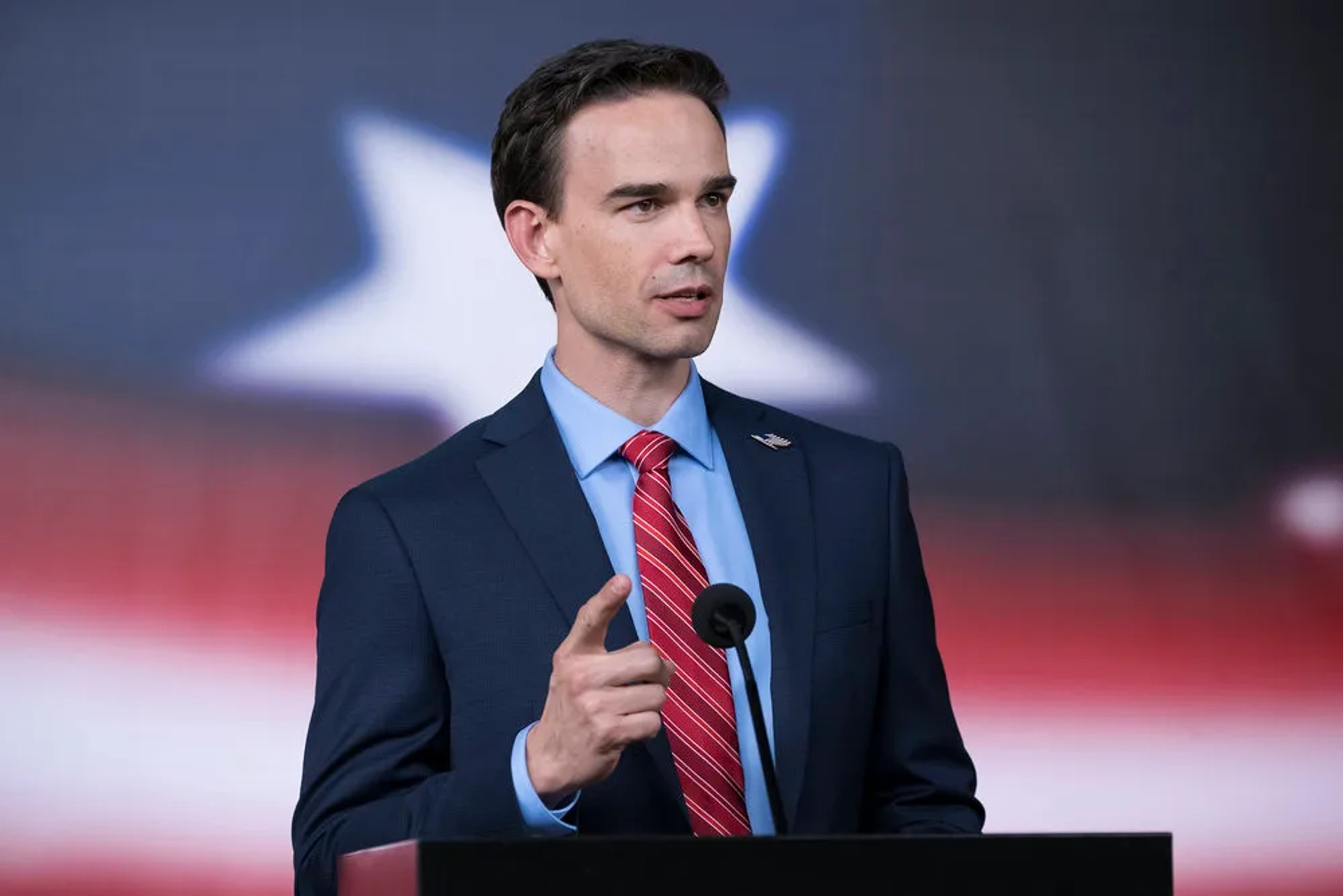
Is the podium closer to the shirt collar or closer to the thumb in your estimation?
the thumb

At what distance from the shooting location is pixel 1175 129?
3471mm

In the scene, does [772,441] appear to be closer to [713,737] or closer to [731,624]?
[713,737]

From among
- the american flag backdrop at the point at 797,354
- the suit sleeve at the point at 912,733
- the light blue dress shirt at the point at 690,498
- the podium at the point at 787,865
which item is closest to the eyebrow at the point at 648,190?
the light blue dress shirt at the point at 690,498

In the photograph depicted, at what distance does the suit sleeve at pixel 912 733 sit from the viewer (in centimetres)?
201

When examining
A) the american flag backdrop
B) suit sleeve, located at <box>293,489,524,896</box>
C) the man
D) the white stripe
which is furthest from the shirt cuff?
the american flag backdrop

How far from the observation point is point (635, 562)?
79.7 inches

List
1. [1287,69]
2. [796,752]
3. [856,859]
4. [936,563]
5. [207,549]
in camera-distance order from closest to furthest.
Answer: [856,859]
[796,752]
[207,549]
[936,563]
[1287,69]

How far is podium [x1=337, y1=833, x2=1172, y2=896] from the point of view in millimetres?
1237

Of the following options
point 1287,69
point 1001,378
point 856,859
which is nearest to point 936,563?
point 1001,378

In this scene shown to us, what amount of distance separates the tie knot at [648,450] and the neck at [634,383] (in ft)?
0.16

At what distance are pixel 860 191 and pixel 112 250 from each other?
1295 mm

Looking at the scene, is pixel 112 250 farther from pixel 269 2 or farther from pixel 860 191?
pixel 860 191

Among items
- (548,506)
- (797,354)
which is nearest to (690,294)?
(548,506)

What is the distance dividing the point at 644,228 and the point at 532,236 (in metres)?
0.24
